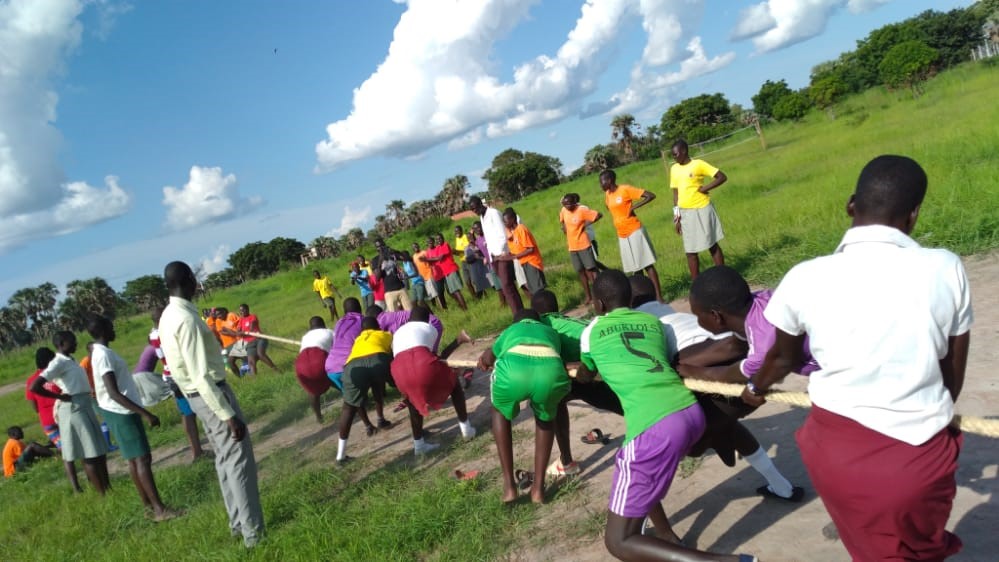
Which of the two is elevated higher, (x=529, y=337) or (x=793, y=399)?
(x=529, y=337)

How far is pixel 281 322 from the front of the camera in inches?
797

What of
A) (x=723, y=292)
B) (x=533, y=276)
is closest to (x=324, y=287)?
(x=533, y=276)

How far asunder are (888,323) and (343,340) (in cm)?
536

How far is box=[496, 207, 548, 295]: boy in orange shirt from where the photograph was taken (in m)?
8.43

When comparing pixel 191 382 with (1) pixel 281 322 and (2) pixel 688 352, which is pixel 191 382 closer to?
(2) pixel 688 352

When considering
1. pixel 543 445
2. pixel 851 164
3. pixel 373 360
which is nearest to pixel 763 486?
pixel 543 445

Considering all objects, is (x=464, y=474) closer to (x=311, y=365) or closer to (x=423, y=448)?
(x=423, y=448)

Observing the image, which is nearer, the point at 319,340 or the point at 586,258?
the point at 319,340

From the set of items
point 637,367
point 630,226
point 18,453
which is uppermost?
point 630,226

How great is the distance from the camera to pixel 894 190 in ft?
6.06

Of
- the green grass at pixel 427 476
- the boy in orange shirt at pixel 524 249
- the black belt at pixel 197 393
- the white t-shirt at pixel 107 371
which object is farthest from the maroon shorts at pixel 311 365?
the boy in orange shirt at pixel 524 249

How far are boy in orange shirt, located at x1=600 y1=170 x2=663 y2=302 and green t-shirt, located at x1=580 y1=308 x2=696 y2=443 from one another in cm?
463

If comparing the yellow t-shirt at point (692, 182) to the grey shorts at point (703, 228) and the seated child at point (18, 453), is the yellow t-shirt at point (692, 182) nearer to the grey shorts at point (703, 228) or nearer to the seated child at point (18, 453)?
the grey shorts at point (703, 228)

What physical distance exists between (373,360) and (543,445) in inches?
93.9
